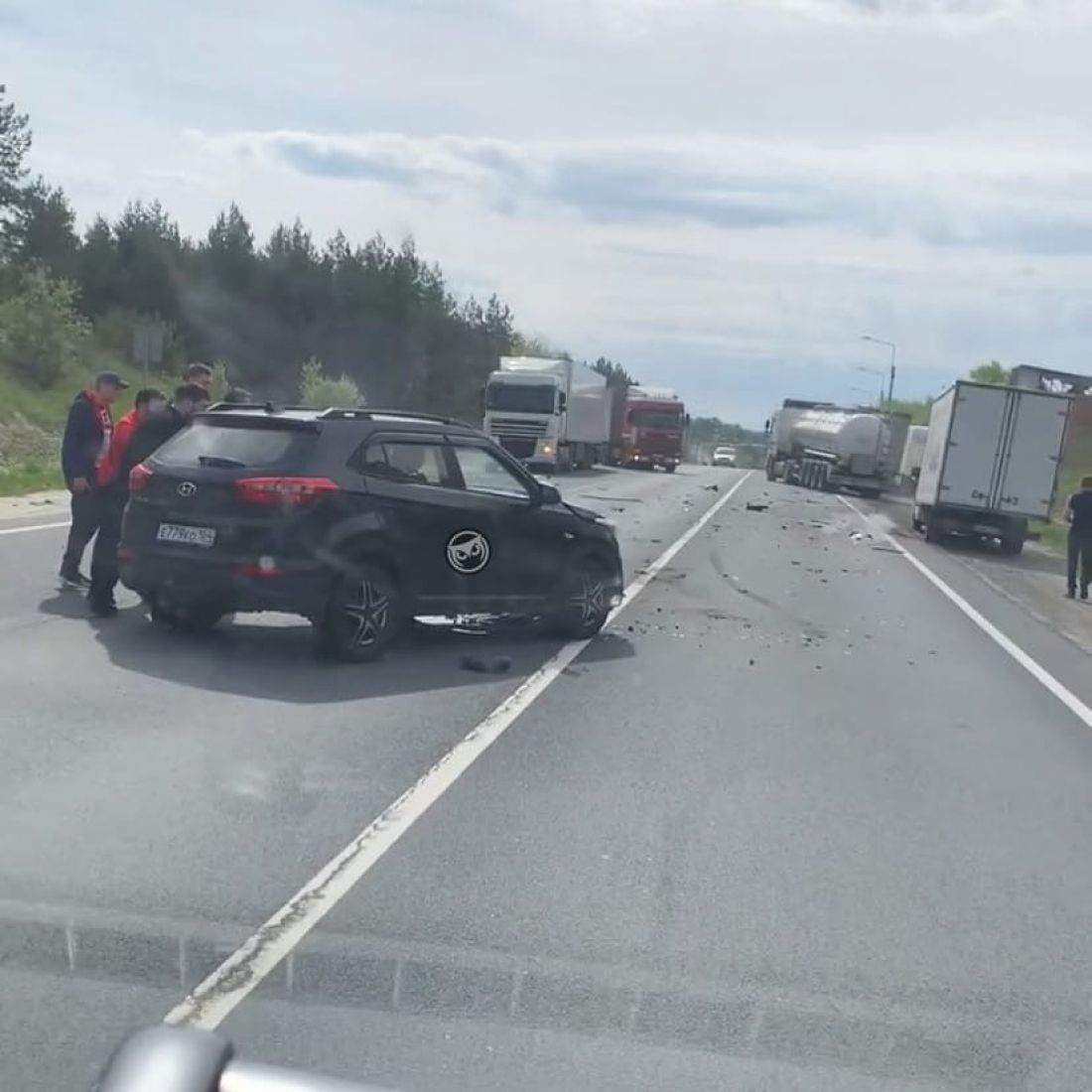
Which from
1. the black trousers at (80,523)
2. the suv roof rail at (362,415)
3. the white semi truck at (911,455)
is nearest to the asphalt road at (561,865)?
the black trousers at (80,523)

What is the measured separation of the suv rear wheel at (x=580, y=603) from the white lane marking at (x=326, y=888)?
291 cm

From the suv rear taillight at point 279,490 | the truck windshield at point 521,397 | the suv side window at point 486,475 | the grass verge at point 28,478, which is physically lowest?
the grass verge at point 28,478

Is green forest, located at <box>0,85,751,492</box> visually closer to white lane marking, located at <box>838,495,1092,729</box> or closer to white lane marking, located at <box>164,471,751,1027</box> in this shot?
white lane marking, located at <box>838,495,1092,729</box>

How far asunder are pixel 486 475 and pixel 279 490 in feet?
7.07

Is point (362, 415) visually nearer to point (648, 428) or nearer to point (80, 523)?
point (80, 523)

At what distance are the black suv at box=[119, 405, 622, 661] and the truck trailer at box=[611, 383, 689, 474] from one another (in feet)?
193

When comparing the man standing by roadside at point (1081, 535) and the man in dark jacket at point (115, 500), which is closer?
the man in dark jacket at point (115, 500)

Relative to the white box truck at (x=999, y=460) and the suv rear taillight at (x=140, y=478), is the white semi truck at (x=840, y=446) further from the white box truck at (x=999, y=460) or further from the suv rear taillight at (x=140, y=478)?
the suv rear taillight at (x=140, y=478)

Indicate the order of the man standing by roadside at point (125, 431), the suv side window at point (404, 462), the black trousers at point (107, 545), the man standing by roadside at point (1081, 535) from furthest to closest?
the man standing by roadside at point (1081, 535) → the man standing by roadside at point (125, 431) → the black trousers at point (107, 545) → the suv side window at point (404, 462)

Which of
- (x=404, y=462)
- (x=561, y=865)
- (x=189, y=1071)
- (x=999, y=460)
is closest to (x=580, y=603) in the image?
(x=404, y=462)

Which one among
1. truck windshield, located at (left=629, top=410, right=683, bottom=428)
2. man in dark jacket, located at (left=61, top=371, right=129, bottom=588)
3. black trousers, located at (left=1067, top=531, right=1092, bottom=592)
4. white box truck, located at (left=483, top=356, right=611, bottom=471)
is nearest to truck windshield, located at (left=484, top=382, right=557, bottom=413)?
white box truck, located at (left=483, top=356, right=611, bottom=471)

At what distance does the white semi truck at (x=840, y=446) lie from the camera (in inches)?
2365

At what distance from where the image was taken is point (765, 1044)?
206 inches

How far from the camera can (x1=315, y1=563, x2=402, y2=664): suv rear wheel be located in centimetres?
1227
